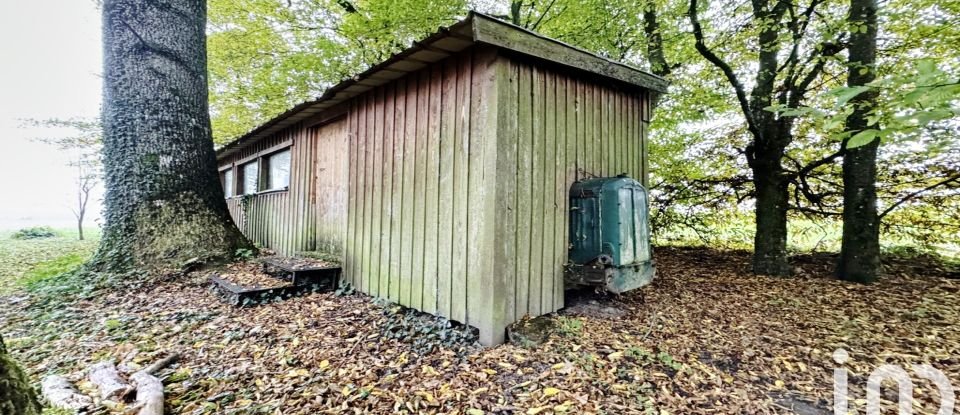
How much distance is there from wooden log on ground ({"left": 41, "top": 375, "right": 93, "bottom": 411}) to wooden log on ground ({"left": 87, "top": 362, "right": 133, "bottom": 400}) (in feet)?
0.26

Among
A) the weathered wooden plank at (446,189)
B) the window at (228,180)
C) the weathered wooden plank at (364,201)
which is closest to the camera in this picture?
the weathered wooden plank at (446,189)

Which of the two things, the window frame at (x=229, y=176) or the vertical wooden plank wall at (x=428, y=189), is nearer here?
the vertical wooden plank wall at (x=428, y=189)

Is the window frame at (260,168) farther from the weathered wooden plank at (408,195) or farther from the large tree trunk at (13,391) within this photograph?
the large tree trunk at (13,391)

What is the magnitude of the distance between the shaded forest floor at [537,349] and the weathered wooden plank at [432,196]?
1.46ft

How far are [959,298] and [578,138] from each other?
3.90 metres

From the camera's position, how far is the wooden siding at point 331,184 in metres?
4.94

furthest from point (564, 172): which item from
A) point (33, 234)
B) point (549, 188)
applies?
point (33, 234)

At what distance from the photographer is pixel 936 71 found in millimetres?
1371

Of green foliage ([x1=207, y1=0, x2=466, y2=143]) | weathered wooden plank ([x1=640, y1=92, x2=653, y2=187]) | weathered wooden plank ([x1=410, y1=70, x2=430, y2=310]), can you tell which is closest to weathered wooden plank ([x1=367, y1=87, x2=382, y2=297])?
weathered wooden plank ([x1=410, y1=70, x2=430, y2=310])

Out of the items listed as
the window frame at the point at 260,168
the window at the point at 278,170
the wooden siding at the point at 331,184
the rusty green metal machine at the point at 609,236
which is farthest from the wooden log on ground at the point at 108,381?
the window at the point at 278,170

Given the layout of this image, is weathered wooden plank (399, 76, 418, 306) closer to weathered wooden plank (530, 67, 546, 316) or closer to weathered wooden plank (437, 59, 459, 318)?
weathered wooden plank (437, 59, 459, 318)

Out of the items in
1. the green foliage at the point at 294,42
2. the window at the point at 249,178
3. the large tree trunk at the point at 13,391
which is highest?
the green foliage at the point at 294,42

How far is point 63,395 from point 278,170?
5.27m

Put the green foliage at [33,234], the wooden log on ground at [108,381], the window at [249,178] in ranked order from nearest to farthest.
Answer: the wooden log on ground at [108,381], the window at [249,178], the green foliage at [33,234]
